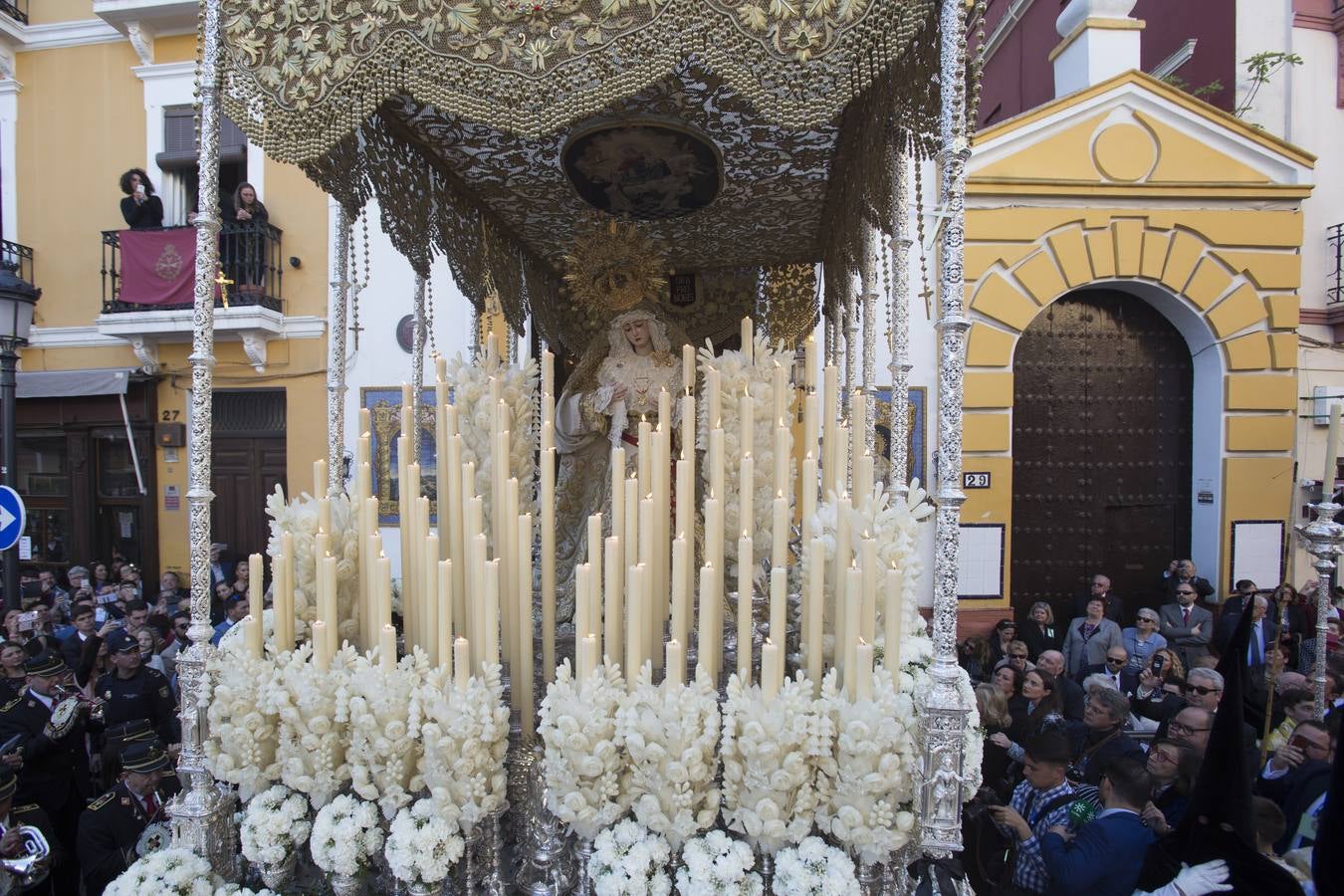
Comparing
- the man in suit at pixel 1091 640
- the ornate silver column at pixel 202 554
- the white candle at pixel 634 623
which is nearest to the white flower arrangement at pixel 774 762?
the white candle at pixel 634 623

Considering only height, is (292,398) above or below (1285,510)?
above

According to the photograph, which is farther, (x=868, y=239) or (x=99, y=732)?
(x=99, y=732)

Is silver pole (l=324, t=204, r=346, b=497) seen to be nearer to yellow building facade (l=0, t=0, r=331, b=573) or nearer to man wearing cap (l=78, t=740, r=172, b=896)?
man wearing cap (l=78, t=740, r=172, b=896)

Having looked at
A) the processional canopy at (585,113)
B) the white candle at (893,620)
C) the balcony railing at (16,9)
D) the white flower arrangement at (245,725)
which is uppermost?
the balcony railing at (16,9)

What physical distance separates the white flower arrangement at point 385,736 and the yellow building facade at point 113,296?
21.6ft

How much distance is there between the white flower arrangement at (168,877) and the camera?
196cm

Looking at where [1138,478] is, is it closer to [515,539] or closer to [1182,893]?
[1182,893]

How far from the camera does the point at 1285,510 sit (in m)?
6.50

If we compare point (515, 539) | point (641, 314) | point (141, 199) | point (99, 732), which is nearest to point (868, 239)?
point (641, 314)

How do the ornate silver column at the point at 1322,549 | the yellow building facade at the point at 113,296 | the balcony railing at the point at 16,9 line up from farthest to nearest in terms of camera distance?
the balcony railing at the point at 16,9 → the yellow building facade at the point at 113,296 → the ornate silver column at the point at 1322,549

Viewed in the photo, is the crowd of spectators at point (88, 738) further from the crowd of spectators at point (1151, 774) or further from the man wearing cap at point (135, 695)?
the crowd of spectators at point (1151, 774)

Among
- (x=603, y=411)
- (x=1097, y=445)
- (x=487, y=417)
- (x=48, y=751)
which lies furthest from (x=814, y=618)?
(x=1097, y=445)

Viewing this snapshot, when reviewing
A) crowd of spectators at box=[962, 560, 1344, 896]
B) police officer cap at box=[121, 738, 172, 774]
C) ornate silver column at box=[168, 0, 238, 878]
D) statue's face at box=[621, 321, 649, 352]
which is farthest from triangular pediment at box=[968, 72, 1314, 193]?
police officer cap at box=[121, 738, 172, 774]

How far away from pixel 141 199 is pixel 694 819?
29.6 feet
